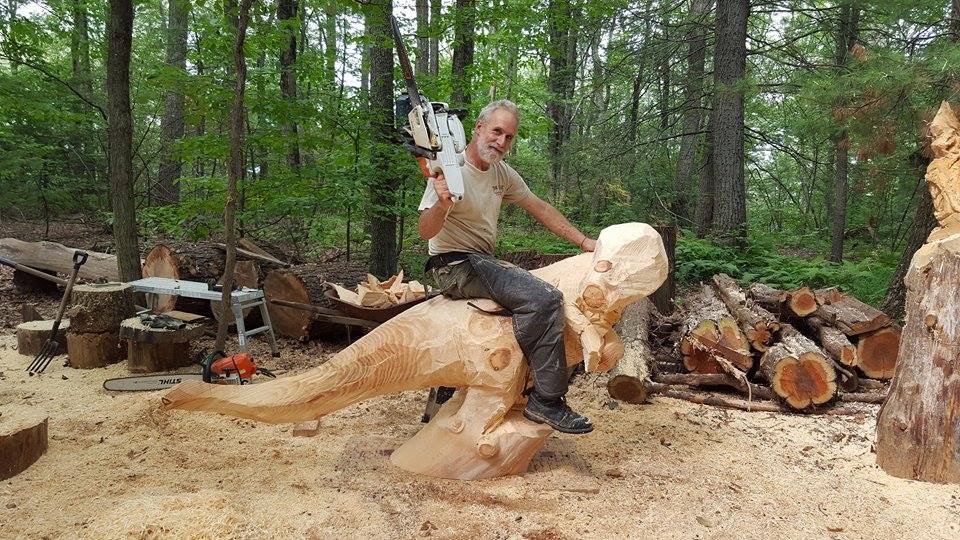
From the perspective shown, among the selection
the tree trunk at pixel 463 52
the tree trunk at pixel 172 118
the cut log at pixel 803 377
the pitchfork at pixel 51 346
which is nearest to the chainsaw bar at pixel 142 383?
the pitchfork at pixel 51 346

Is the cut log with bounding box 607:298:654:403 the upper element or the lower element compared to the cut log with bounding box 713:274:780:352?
lower

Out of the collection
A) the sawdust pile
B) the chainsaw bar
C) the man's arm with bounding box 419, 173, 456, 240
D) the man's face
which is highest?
the man's face

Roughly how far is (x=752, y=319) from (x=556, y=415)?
2.52 metres

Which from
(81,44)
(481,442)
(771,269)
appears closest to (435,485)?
(481,442)

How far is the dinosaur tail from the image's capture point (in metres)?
2.55

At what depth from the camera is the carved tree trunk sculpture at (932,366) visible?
2680 mm

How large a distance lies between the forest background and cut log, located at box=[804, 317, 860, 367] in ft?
3.10

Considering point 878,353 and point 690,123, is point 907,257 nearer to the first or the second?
point 878,353

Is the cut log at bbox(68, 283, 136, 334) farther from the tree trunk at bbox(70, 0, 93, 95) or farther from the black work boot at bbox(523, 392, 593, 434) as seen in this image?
the tree trunk at bbox(70, 0, 93, 95)

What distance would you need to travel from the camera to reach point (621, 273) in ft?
8.18

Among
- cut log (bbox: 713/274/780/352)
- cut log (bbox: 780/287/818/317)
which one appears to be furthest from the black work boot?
cut log (bbox: 780/287/818/317)

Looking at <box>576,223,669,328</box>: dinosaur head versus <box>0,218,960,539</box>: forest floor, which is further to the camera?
<box>576,223,669,328</box>: dinosaur head

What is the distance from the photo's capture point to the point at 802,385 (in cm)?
379

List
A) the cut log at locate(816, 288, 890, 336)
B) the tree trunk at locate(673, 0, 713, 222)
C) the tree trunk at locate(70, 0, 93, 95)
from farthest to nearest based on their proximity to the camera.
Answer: the tree trunk at locate(673, 0, 713, 222) → the tree trunk at locate(70, 0, 93, 95) → the cut log at locate(816, 288, 890, 336)
